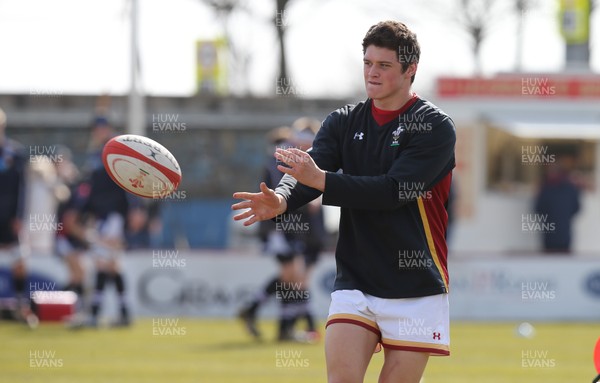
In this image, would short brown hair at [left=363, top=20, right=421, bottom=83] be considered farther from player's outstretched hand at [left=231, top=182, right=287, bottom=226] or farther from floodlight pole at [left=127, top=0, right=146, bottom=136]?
floodlight pole at [left=127, top=0, right=146, bottom=136]

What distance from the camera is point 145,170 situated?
6.65 m

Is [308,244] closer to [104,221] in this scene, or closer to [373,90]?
[104,221]

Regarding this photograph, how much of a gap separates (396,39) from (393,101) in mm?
344

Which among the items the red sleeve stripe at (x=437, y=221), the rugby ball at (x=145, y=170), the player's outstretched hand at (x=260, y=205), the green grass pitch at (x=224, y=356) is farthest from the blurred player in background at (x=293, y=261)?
the player's outstretched hand at (x=260, y=205)

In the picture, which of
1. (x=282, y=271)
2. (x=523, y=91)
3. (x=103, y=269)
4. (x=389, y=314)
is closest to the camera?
(x=389, y=314)

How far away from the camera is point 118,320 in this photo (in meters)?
15.5

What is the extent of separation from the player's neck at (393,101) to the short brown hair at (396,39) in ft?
0.50

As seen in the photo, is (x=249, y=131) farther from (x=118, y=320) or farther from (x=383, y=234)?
(x=383, y=234)

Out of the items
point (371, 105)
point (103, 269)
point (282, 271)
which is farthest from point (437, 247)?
point (103, 269)

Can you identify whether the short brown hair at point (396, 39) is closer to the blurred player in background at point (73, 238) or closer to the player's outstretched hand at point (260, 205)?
the player's outstretched hand at point (260, 205)

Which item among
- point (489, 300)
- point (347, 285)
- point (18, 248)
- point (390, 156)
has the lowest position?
point (489, 300)

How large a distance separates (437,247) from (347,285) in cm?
50

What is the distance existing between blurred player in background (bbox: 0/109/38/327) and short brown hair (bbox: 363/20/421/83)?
9.26m

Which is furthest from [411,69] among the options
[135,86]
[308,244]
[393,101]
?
[135,86]
